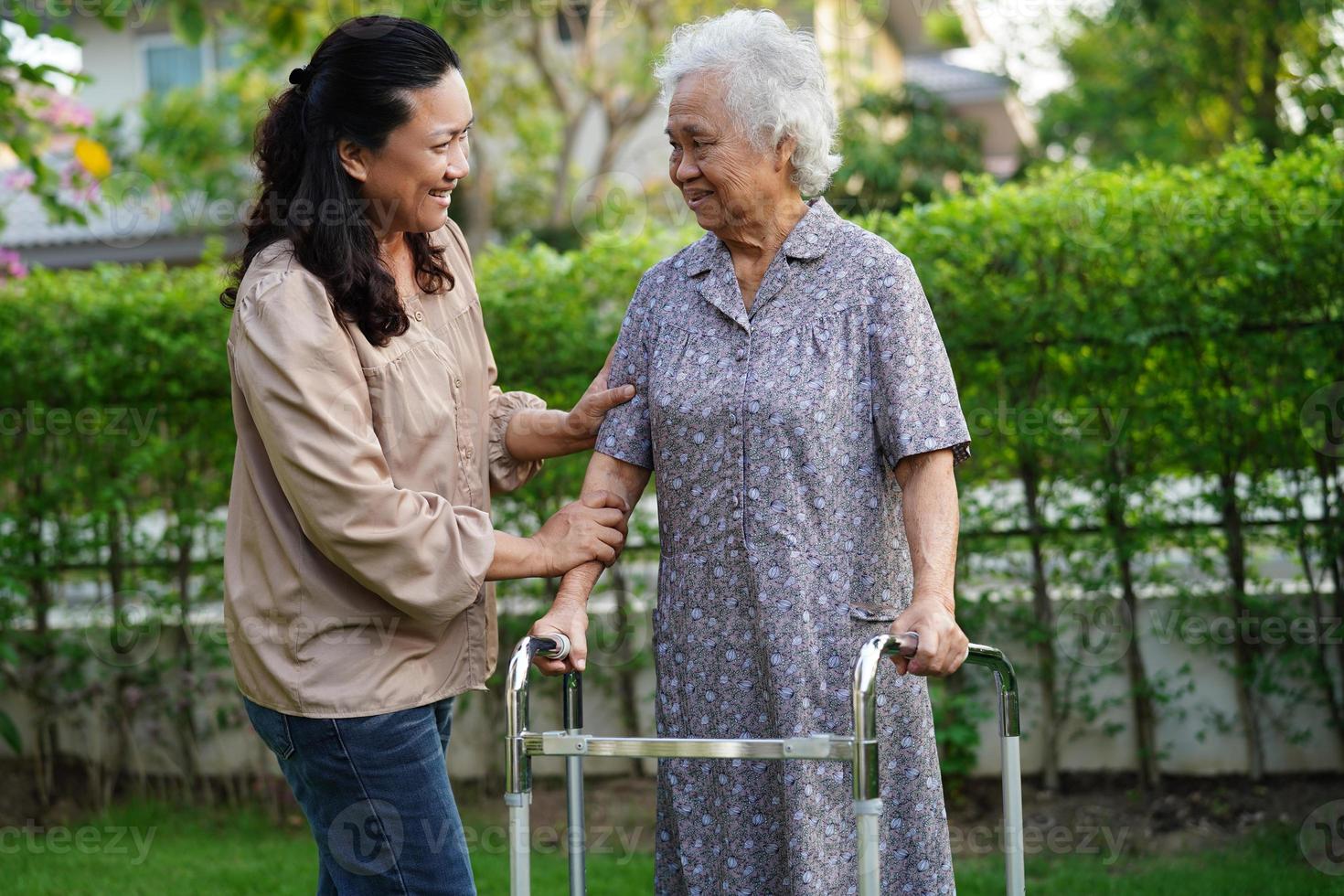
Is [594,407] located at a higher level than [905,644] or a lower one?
higher

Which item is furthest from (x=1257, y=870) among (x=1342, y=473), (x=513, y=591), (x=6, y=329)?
(x=6, y=329)

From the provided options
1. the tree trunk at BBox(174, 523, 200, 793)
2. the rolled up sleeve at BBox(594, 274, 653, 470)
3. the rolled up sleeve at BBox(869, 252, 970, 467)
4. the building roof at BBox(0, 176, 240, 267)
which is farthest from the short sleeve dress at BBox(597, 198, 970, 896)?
the building roof at BBox(0, 176, 240, 267)

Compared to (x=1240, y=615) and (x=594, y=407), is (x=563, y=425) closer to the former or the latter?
(x=594, y=407)

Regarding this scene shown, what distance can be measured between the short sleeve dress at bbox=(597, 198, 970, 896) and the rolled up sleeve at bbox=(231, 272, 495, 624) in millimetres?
475

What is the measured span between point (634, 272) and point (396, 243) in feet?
7.97

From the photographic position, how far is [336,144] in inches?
87.5

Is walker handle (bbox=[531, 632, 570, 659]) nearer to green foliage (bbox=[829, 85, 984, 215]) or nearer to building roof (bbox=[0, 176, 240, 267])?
green foliage (bbox=[829, 85, 984, 215])

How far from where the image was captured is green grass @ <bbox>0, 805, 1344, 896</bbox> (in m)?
4.03

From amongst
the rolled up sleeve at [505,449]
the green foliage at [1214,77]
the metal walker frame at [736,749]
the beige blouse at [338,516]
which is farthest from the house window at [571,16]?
the metal walker frame at [736,749]

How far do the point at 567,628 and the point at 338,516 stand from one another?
483mm

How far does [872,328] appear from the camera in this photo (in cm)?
227

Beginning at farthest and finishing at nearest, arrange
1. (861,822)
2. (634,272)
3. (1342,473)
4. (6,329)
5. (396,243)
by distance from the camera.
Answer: (6,329) < (634,272) < (1342,473) < (396,243) < (861,822)

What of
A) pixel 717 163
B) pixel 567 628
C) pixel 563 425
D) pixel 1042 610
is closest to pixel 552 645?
pixel 567 628

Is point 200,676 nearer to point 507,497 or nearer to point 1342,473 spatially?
point 507,497
